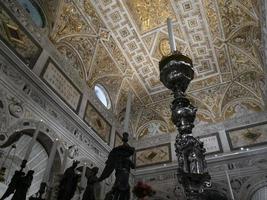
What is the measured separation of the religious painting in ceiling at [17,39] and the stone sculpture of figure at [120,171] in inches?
179

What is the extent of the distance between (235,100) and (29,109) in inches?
295

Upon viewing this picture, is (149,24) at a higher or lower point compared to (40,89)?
higher

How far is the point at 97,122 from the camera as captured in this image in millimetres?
8688

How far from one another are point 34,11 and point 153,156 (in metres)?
6.36

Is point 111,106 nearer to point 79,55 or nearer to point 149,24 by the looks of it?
point 79,55

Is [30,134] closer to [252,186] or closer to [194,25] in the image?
[194,25]

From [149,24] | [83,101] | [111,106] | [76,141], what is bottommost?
[76,141]

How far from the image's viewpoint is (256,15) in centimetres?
758

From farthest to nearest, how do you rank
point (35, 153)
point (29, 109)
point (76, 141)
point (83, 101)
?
1. point (83, 101)
2. point (76, 141)
3. point (35, 153)
4. point (29, 109)

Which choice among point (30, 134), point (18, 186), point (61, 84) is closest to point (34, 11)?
point (61, 84)

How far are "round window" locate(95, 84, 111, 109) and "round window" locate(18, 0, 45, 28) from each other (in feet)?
9.89

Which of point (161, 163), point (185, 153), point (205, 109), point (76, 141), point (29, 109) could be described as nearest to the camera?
point (185, 153)

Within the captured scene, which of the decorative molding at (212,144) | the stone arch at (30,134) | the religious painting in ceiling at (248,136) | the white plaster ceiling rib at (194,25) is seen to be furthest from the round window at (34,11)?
the religious painting in ceiling at (248,136)

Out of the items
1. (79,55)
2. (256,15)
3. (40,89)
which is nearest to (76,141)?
(40,89)
